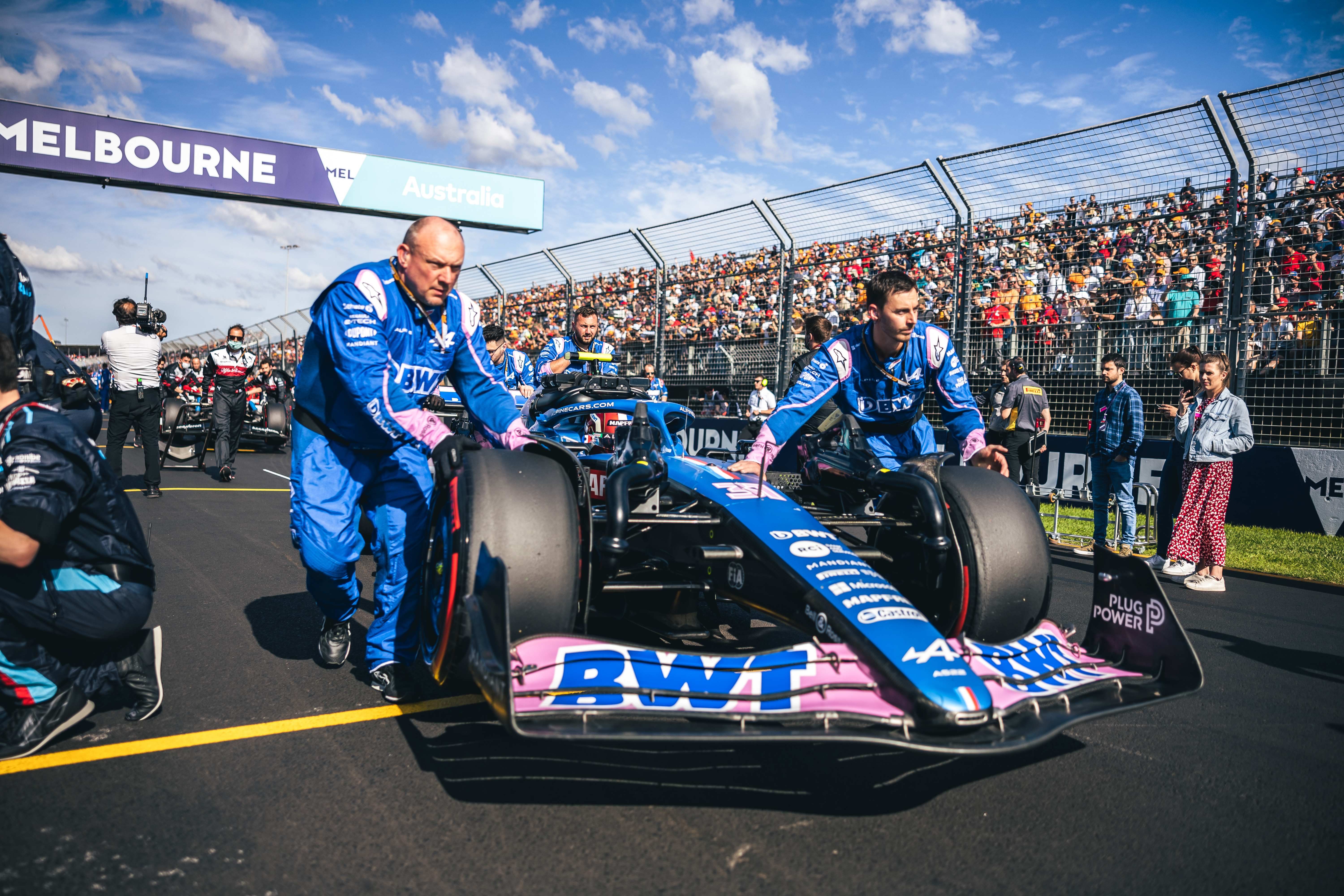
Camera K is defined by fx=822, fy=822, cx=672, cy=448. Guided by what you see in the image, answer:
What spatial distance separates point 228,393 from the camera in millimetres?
10656

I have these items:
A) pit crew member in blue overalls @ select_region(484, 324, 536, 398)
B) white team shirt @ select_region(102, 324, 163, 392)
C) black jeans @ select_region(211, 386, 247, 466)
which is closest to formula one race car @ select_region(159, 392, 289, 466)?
black jeans @ select_region(211, 386, 247, 466)

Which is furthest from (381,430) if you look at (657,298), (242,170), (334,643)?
(242,170)

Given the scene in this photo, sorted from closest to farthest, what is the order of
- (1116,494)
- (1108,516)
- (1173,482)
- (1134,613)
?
(1134,613) → (1173,482) → (1116,494) → (1108,516)

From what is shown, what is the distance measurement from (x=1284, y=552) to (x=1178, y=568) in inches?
62.5

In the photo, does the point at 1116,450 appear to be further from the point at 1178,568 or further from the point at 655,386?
the point at 655,386

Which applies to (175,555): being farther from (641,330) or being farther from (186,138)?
(186,138)

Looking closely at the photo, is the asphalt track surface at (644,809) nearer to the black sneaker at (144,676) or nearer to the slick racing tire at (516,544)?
the black sneaker at (144,676)

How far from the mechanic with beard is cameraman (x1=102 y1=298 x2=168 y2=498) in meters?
2.03

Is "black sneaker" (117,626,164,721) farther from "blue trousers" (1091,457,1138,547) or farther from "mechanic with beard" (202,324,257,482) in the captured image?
"mechanic with beard" (202,324,257,482)

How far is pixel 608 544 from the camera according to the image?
267 cm

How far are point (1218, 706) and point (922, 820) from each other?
Answer: 69.2 inches

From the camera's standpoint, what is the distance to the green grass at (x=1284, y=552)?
6047 mm

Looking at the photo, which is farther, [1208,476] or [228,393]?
[228,393]

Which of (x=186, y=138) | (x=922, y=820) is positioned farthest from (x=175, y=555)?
(x=186, y=138)
